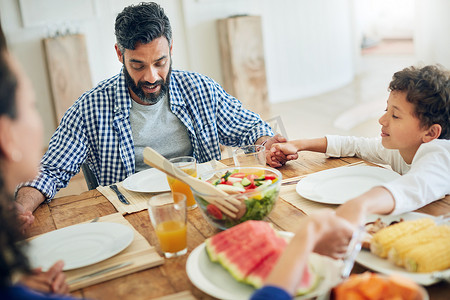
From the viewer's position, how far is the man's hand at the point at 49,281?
1.06m

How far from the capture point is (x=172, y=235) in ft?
3.92

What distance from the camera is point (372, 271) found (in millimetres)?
1046

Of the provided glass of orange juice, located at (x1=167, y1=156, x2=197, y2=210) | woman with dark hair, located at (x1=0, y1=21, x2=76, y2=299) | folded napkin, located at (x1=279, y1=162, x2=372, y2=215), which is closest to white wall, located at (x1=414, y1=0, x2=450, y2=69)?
folded napkin, located at (x1=279, y1=162, x2=372, y2=215)

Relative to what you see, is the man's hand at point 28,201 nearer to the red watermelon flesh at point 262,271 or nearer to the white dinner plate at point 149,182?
the white dinner plate at point 149,182

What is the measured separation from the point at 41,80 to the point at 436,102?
427 cm

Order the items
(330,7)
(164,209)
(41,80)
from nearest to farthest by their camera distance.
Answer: (164,209), (41,80), (330,7)

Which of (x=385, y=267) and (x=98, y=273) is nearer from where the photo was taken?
(x=385, y=267)

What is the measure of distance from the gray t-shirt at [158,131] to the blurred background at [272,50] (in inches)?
108

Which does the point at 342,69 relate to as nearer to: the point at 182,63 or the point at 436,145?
the point at 182,63

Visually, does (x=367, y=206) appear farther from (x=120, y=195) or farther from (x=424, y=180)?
(x=120, y=195)

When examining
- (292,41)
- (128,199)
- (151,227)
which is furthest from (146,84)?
(292,41)

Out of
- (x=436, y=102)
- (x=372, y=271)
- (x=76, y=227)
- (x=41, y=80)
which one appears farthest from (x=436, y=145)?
(x=41, y=80)

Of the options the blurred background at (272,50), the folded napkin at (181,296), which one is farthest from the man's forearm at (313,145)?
the blurred background at (272,50)

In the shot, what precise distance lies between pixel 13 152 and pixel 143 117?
1.43 meters
